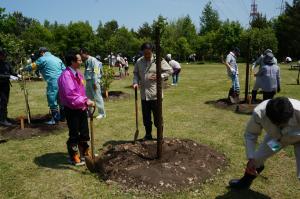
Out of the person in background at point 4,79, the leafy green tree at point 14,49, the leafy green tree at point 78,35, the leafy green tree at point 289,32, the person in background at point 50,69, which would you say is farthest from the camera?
the leafy green tree at point 78,35

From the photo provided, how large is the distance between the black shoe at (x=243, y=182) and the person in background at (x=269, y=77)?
529 cm

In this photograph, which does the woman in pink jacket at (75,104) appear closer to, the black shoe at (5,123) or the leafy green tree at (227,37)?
the black shoe at (5,123)

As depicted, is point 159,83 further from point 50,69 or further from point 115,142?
point 50,69

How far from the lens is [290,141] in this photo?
14.1 ft

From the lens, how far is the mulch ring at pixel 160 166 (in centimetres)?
532

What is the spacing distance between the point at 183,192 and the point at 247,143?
1.30 m

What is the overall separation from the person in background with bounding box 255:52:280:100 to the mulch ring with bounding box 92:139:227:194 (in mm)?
4073

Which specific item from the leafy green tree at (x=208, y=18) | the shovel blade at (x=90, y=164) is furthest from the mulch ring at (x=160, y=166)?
the leafy green tree at (x=208, y=18)

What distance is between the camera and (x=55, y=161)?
261 inches

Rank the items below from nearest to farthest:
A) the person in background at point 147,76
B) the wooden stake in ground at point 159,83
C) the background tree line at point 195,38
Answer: the wooden stake in ground at point 159,83 < the person in background at point 147,76 < the background tree line at point 195,38

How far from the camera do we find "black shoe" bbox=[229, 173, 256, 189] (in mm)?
5109

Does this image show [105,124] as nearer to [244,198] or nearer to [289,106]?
[244,198]

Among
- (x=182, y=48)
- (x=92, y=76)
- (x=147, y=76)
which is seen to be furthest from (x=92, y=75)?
Result: (x=182, y=48)

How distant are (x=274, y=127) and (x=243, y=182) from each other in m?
1.34
